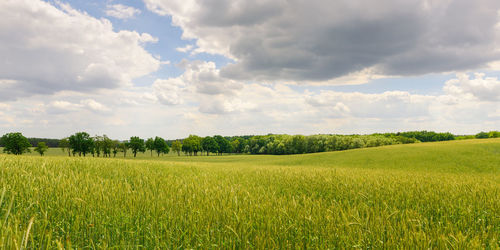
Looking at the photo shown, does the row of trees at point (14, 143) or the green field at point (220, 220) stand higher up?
the row of trees at point (14, 143)

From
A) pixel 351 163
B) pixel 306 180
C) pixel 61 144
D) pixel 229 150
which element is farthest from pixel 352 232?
pixel 229 150

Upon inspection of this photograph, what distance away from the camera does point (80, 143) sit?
269 ft

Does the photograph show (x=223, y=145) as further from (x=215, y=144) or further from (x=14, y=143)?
(x=14, y=143)

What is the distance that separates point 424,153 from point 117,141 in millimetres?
114417

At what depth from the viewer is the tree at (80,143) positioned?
81.4m

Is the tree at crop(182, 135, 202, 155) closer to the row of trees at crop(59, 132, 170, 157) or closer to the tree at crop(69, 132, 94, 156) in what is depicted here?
the row of trees at crop(59, 132, 170, 157)

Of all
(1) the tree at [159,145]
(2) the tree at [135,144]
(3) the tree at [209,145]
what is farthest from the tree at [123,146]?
(3) the tree at [209,145]

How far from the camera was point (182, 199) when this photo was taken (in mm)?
5027

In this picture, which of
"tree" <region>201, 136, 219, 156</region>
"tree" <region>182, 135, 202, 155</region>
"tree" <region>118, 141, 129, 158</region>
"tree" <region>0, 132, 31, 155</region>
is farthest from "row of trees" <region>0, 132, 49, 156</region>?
"tree" <region>201, 136, 219, 156</region>

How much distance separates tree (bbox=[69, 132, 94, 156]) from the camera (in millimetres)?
81438

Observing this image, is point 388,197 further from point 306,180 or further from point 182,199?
point 182,199

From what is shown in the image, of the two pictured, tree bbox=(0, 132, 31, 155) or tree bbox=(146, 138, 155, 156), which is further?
tree bbox=(146, 138, 155, 156)

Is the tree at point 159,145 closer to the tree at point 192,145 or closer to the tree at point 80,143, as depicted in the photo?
the tree at point 192,145

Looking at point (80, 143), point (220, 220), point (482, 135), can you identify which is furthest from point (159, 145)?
point (482, 135)
